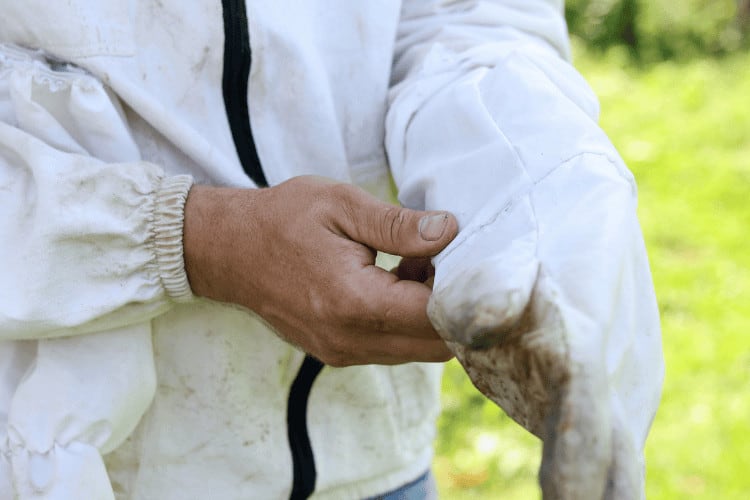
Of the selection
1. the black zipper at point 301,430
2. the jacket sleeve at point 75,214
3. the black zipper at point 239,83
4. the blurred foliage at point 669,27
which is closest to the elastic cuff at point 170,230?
the jacket sleeve at point 75,214

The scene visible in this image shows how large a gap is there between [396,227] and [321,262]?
98mm

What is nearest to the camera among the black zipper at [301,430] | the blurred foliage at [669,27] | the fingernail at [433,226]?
the fingernail at [433,226]

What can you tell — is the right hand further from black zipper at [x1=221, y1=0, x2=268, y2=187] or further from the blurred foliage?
the blurred foliage

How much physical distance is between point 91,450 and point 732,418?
2.02 meters

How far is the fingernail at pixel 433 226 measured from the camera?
3.12 feet

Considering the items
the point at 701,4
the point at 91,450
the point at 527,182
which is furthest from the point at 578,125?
the point at 701,4

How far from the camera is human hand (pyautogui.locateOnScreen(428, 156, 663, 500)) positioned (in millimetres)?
755

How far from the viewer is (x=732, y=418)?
257 centimetres

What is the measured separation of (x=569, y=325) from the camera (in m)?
0.76

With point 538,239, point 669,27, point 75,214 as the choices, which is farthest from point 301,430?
point 669,27

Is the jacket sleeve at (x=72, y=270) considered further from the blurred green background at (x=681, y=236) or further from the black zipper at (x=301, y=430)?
the blurred green background at (x=681, y=236)

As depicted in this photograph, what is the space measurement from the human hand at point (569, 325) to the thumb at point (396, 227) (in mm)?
71

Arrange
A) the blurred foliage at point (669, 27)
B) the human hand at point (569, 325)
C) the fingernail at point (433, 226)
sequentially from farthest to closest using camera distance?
the blurred foliage at point (669, 27) < the fingernail at point (433, 226) < the human hand at point (569, 325)

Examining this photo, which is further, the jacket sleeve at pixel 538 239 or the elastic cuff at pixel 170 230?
the elastic cuff at pixel 170 230
